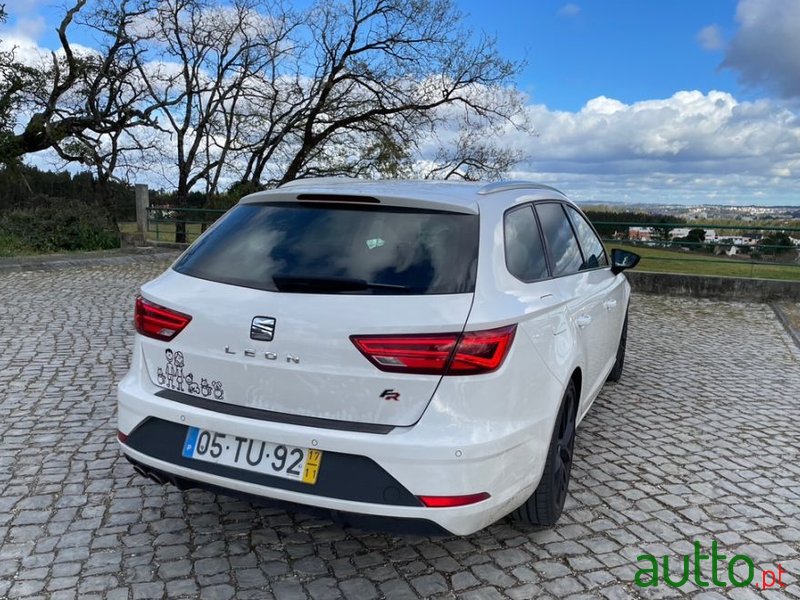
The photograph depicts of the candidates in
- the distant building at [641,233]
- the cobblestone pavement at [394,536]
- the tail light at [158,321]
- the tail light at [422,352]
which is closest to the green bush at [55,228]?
the cobblestone pavement at [394,536]

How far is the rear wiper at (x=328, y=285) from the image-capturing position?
Answer: 101 inches

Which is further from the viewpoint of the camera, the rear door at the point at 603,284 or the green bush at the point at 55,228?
the green bush at the point at 55,228

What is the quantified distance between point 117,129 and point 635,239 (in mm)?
16044

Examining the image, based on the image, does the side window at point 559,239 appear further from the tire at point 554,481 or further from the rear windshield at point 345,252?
the rear windshield at point 345,252

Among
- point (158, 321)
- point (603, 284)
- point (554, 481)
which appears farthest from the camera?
point (603, 284)

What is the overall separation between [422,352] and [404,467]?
420mm

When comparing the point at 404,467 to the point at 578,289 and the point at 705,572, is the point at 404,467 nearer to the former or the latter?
the point at 705,572

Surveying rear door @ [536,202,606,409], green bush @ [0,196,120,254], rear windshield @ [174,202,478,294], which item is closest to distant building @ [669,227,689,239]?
rear door @ [536,202,606,409]

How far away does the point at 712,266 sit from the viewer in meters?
13.1

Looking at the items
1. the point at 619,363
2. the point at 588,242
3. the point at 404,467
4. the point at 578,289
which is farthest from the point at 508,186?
the point at 619,363

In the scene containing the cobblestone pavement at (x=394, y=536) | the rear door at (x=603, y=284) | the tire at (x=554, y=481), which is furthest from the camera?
the rear door at (x=603, y=284)

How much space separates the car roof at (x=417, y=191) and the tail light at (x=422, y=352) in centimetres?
71

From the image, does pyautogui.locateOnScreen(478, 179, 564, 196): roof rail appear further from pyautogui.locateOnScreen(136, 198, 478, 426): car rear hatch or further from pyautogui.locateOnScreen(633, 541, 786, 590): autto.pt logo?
pyautogui.locateOnScreen(633, 541, 786, 590): autto.pt logo

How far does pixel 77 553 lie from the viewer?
293cm
